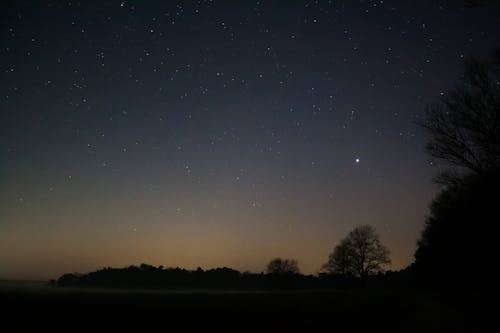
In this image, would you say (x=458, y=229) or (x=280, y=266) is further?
(x=280, y=266)

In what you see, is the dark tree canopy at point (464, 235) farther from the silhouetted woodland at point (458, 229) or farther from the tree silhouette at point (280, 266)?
the tree silhouette at point (280, 266)

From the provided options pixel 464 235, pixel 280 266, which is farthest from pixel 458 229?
pixel 280 266

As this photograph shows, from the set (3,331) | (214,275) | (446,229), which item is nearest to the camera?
(3,331)

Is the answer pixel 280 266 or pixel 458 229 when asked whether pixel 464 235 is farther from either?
pixel 280 266

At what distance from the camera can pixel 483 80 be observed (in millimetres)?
15008

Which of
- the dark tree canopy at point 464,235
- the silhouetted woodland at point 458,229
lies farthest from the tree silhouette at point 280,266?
the dark tree canopy at point 464,235

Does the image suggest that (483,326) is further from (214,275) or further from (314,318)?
(214,275)

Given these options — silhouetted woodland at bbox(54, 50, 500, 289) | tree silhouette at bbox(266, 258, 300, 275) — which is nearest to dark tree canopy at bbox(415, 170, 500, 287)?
silhouetted woodland at bbox(54, 50, 500, 289)

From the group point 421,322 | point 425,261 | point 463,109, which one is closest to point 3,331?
point 421,322

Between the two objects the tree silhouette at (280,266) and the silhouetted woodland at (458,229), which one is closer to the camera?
the silhouetted woodland at (458,229)

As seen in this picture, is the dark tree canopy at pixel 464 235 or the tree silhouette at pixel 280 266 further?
the tree silhouette at pixel 280 266

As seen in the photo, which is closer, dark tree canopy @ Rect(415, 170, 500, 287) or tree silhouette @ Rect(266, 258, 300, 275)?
dark tree canopy @ Rect(415, 170, 500, 287)

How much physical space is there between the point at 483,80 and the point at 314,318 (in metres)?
11.6

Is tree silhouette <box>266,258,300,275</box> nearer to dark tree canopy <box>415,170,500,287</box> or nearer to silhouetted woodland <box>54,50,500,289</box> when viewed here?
silhouetted woodland <box>54,50,500,289</box>
